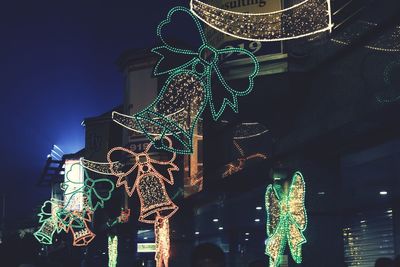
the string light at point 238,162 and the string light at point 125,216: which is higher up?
the string light at point 125,216

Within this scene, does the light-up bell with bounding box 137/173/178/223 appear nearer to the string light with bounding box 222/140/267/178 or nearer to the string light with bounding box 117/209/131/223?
the string light with bounding box 222/140/267/178

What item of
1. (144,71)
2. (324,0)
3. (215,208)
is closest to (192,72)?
(324,0)

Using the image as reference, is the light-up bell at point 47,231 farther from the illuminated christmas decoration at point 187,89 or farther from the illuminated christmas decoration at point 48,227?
the illuminated christmas decoration at point 187,89

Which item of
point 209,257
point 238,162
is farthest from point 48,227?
point 209,257

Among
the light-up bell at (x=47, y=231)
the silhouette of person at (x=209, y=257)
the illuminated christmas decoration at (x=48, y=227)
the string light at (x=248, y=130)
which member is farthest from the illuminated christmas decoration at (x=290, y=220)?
the light-up bell at (x=47, y=231)

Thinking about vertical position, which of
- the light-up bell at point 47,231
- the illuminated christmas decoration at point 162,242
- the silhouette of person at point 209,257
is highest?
the light-up bell at point 47,231

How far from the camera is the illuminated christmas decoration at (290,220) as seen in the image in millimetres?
13367

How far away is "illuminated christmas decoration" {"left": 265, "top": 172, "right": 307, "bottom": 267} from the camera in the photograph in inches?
526

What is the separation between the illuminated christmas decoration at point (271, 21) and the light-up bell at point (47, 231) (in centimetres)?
2638

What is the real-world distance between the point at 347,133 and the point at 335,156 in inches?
66.9

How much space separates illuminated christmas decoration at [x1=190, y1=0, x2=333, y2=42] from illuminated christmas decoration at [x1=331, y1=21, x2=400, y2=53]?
0.47 metres

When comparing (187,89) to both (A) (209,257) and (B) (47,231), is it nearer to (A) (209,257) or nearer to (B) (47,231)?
(A) (209,257)

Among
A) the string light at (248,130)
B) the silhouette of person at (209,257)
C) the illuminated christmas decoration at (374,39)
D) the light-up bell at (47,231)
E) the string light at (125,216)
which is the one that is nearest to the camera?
the silhouette of person at (209,257)

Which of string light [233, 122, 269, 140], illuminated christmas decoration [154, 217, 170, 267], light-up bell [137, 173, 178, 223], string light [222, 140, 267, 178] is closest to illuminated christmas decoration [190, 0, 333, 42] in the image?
string light [233, 122, 269, 140]
